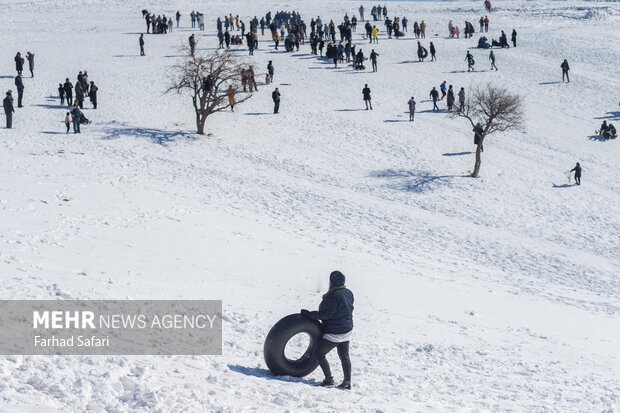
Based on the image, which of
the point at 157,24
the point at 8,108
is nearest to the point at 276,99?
the point at 8,108

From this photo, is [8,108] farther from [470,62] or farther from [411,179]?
[470,62]

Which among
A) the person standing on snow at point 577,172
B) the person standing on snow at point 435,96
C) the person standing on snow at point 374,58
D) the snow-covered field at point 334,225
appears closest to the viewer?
the snow-covered field at point 334,225

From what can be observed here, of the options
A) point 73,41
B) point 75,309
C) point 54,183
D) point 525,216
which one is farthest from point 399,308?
point 73,41

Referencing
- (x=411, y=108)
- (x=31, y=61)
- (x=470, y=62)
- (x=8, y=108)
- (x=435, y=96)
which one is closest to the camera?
(x=8, y=108)

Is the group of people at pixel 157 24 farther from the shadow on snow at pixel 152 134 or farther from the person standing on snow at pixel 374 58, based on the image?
the shadow on snow at pixel 152 134

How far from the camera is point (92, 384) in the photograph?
280 inches

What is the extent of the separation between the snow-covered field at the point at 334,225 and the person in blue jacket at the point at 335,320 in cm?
32

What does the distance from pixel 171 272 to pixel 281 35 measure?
39.4 meters

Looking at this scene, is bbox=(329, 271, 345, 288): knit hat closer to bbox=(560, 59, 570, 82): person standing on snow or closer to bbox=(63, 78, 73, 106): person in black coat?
bbox=(63, 78, 73, 106): person in black coat

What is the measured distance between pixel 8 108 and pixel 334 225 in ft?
50.2

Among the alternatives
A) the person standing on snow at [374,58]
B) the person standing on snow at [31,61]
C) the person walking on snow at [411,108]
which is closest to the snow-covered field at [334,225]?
the person walking on snow at [411,108]

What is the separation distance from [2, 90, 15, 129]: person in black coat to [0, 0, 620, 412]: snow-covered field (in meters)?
0.77

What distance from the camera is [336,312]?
8.09 metres

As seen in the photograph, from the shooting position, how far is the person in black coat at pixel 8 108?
88.9 ft
